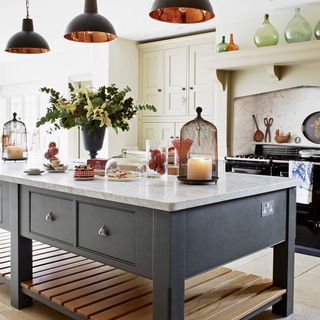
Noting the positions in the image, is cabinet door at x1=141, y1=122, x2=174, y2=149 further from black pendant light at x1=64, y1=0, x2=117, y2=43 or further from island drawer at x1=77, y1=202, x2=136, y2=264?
island drawer at x1=77, y1=202, x2=136, y2=264

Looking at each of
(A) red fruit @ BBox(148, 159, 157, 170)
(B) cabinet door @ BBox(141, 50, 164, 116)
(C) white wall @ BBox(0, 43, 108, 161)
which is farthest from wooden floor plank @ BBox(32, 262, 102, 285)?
(C) white wall @ BBox(0, 43, 108, 161)

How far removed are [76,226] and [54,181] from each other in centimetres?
31

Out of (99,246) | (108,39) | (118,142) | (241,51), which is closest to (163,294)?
(99,246)

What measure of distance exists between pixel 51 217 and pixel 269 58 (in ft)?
9.88

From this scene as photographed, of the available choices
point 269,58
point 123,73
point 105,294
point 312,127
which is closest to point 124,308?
point 105,294

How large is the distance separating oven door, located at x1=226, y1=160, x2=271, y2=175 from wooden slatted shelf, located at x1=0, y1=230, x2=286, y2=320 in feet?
6.15

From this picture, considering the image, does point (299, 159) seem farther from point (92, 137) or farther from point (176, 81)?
point (92, 137)

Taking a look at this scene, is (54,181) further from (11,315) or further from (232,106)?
(232,106)

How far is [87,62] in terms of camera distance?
723 cm

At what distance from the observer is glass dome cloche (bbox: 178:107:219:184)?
2332 millimetres

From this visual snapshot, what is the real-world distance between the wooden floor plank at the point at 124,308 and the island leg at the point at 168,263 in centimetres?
39

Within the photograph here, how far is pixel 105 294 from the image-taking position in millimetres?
2504

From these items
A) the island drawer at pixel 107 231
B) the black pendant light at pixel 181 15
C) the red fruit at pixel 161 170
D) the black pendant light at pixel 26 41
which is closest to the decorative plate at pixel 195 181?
the red fruit at pixel 161 170

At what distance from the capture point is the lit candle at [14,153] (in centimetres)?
360
